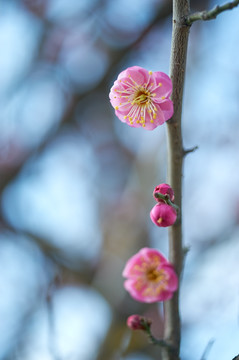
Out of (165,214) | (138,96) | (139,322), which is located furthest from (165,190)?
(138,96)

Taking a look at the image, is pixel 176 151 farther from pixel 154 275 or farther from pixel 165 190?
pixel 154 275

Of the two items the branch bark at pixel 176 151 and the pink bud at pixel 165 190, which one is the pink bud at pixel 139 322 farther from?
the pink bud at pixel 165 190

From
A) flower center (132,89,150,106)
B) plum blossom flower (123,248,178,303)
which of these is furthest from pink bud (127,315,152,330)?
flower center (132,89,150,106)

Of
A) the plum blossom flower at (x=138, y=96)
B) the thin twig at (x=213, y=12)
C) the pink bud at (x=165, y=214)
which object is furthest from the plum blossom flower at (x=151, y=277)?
the thin twig at (x=213, y=12)

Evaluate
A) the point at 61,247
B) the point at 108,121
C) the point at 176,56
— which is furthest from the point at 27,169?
the point at 176,56

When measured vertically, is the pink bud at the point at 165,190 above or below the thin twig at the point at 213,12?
below

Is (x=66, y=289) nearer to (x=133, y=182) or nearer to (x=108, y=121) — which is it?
(x=133, y=182)

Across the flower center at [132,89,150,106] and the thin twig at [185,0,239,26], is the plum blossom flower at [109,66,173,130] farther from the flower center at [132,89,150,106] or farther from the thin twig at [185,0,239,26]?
the thin twig at [185,0,239,26]
